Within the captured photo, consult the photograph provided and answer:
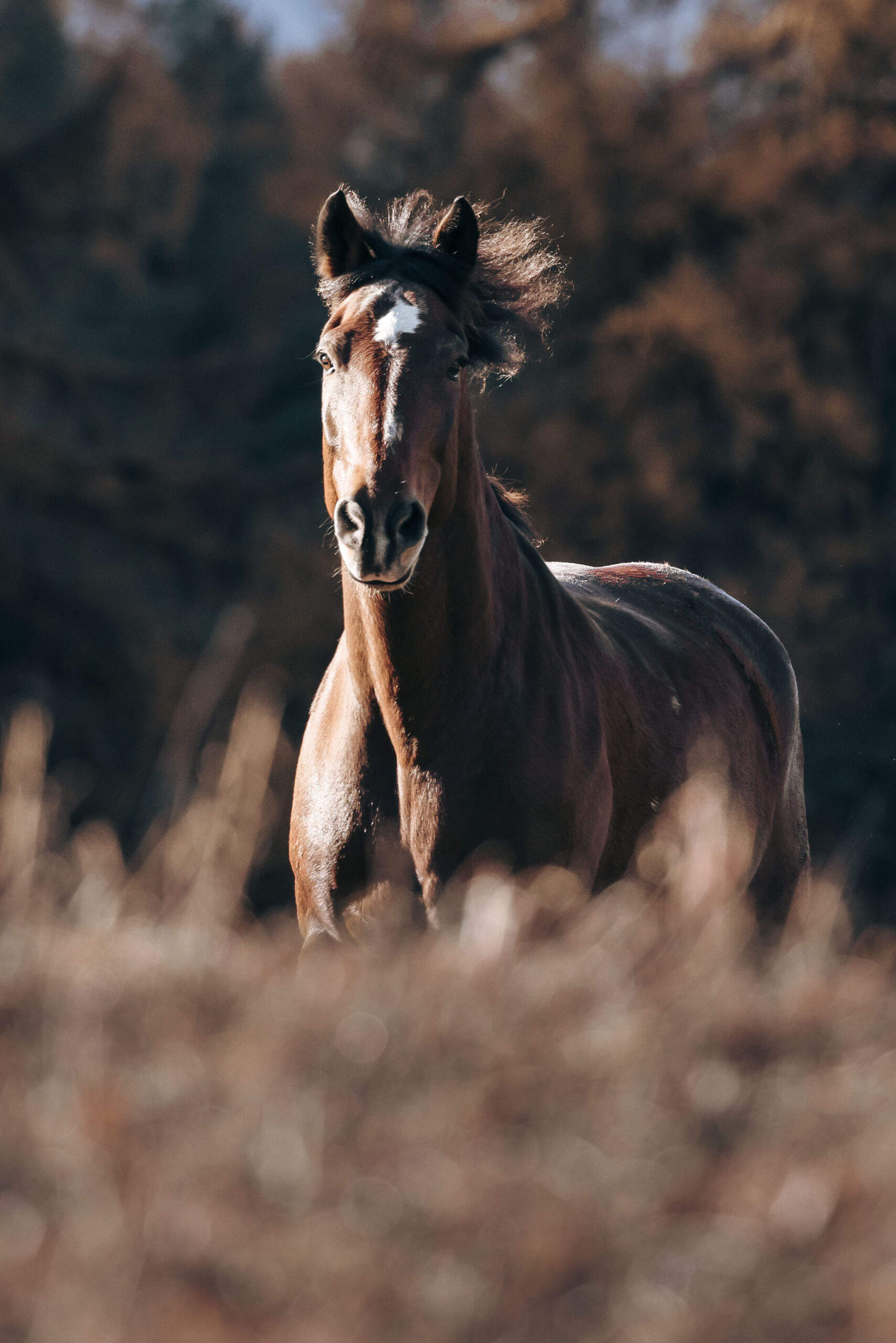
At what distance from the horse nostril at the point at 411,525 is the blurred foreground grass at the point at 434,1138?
3.80ft

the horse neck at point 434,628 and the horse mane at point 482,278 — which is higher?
the horse mane at point 482,278

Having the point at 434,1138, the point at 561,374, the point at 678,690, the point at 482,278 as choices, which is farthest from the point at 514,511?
the point at 561,374

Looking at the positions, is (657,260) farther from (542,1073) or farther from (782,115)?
(542,1073)

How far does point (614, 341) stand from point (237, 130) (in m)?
10.9

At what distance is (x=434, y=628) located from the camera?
3330 millimetres

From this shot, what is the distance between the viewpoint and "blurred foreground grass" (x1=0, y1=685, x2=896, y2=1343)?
1.15 metres

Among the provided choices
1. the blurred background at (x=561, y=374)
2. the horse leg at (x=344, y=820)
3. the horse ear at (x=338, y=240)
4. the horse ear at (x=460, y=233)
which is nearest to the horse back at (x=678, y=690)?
the horse leg at (x=344, y=820)

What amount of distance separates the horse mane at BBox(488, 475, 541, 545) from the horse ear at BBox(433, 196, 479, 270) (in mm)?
Answer: 679

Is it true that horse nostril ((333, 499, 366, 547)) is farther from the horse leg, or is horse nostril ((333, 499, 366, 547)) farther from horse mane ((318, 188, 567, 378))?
horse mane ((318, 188, 567, 378))

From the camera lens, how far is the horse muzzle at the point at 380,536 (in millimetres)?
2885

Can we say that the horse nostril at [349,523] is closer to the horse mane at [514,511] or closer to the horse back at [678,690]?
the horse mane at [514,511]

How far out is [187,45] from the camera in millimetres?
24266

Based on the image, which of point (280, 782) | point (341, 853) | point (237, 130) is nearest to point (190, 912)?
point (341, 853)

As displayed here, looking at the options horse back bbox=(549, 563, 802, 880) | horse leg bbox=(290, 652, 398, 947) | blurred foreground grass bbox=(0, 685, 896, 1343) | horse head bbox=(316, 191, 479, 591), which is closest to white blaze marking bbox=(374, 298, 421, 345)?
horse head bbox=(316, 191, 479, 591)
